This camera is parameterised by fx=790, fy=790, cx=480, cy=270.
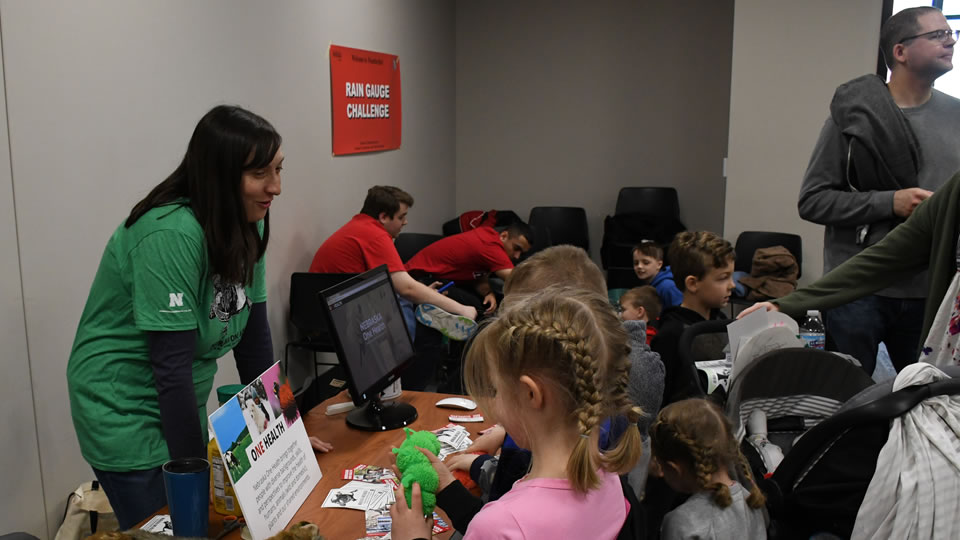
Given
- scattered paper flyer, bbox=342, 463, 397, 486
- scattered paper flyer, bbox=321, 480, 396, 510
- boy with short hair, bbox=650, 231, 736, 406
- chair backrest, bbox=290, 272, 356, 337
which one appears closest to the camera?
scattered paper flyer, bbox=321, 480, 396, 510

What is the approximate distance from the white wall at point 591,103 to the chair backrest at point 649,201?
0.29 meters

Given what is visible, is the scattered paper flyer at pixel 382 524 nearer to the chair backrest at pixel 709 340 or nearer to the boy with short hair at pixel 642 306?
the chair backrest at pixel 709 340

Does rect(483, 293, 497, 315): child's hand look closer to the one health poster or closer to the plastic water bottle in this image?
the plastic water bottle

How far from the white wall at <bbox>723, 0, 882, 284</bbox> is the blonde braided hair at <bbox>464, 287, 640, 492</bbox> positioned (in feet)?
14.5

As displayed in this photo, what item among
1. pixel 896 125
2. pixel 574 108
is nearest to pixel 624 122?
pixel 574 108

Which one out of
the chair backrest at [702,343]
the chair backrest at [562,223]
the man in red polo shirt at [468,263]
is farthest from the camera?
the chair backrest at [562,223]

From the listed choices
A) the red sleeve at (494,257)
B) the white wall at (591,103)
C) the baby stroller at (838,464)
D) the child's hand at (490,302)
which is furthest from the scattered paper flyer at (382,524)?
the white wall at (591,103)

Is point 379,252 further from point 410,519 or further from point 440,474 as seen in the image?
point 410,519

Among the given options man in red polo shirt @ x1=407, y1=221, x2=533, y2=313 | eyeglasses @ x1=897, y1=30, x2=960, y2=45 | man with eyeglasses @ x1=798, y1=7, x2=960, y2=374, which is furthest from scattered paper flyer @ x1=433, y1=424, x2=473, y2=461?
man in red polo shirt @ x1=407, y1=221, x2=533, y2=313

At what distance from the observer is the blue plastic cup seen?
1.45 metres

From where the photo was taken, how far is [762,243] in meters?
5.46

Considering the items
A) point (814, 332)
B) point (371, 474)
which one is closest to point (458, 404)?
point (371, 474)

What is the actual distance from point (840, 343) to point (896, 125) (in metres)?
0.76

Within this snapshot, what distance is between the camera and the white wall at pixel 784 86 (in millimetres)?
5160
